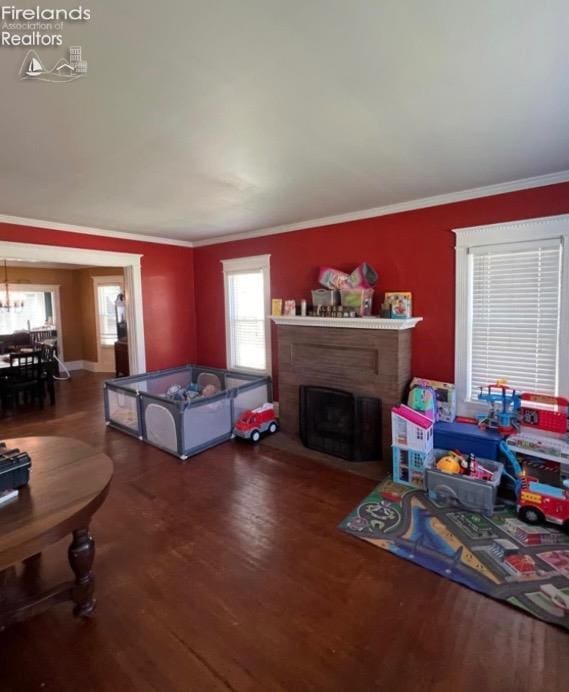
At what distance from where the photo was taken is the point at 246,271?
5125mm

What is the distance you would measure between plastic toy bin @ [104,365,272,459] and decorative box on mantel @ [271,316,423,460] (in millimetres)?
515

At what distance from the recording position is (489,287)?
3293 millimetres

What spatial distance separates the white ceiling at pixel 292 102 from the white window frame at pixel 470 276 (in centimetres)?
40

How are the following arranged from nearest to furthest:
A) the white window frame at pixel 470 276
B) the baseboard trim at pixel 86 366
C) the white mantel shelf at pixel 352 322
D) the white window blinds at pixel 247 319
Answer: the white window frame at pixel 470 276
the white mantel shelf at pixel 352 322
the white window blinds at pixel 247 319
the baseboard trim at pixel 86 366

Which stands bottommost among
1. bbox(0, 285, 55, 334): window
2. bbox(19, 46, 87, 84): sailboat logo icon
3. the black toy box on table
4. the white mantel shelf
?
the black toy box on table

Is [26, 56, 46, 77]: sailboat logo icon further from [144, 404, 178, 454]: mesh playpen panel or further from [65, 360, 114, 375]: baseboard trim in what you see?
[65, 360, 114, 375]: baseboard trim

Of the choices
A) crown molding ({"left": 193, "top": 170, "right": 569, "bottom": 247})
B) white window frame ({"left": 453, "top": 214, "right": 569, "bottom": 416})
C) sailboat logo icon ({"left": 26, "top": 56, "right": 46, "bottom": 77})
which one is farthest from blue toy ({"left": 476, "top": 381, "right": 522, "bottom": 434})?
sailboat logo icon ({"left": 26, "top": 56, "right": 46, "bottom": 77})

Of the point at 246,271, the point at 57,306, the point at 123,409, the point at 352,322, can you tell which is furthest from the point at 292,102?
the point at 57,306

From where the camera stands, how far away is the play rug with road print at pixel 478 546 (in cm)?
199

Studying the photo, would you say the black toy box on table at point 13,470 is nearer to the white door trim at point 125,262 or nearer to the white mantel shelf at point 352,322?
the white mantel shelf at point 352,322

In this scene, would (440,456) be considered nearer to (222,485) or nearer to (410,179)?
(222,485)

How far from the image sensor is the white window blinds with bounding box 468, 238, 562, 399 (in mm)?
3008

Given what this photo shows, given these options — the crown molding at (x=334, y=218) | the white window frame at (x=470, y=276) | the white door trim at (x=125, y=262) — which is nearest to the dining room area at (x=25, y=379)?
the white door trim at (x=125, y=262)

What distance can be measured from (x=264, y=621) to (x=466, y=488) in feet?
5.83
